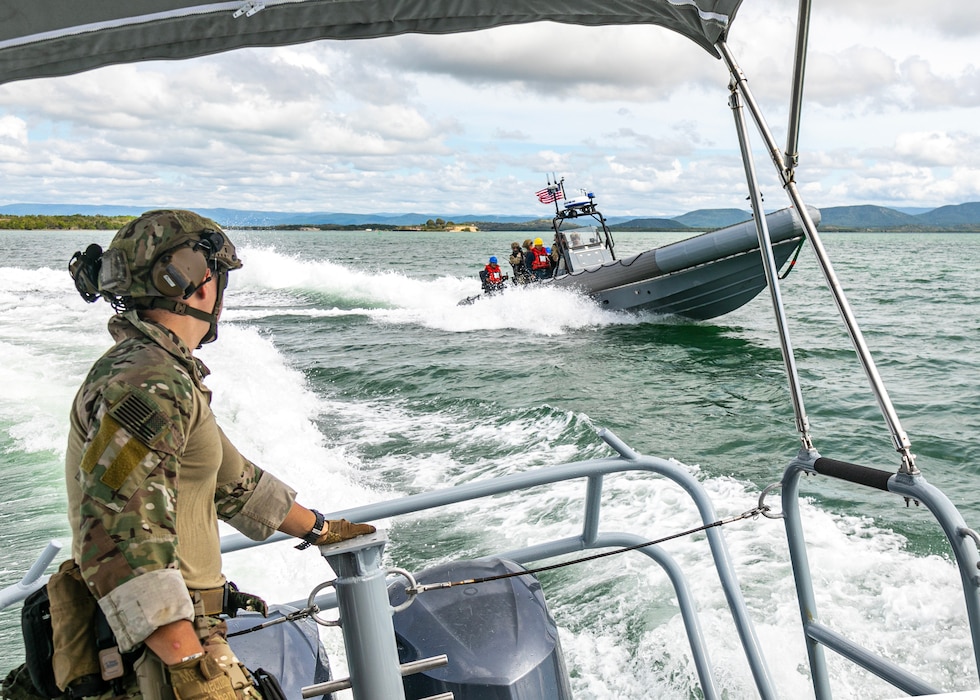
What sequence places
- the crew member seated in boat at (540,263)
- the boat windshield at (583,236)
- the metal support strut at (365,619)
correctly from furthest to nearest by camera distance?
the crew member seated in boat at (540,263), the boat windshield at (583,236), the metal support strut at (365,619)

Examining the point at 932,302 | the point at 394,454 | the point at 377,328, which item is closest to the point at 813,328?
the point at 932,302

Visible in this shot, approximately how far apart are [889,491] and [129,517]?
1.28 m

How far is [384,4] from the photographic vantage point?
188 cm

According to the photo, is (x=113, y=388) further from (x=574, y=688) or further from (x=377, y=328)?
(x=377, y=328)

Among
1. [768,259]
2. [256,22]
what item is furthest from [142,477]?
[768,259]

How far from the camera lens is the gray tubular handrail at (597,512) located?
5.79 feet

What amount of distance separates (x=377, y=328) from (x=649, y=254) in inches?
237

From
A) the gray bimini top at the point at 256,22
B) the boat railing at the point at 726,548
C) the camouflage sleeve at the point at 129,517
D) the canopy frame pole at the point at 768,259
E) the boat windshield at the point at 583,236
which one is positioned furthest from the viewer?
the boat windshield at the point at 583,236

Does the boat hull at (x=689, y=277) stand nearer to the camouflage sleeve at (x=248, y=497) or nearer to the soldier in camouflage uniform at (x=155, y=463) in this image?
the camouflage sleeve at (x=248, y=497)

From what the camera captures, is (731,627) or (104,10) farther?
(731,627)

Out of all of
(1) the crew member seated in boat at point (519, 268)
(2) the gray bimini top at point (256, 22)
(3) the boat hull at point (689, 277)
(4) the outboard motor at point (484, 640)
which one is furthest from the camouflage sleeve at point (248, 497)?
(1) the crew member seated in boat at point (519, 268)

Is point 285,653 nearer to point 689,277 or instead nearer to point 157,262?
point 157,262

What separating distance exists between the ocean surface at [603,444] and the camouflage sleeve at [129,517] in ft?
8.17

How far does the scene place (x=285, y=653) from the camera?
1754mm
